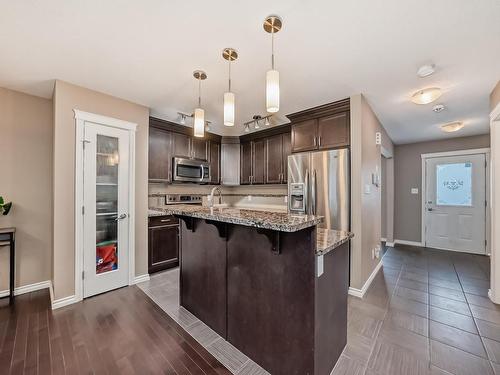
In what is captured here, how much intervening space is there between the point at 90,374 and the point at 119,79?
270 centimetres

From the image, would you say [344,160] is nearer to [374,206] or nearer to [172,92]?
[374,206]

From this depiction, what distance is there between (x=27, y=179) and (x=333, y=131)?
4.06 metres

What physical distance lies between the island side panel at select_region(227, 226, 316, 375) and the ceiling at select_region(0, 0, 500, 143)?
5.00ft

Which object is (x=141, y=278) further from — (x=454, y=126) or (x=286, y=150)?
(x=454, y=126)

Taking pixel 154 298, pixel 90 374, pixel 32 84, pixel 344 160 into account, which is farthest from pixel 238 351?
pixel 32 84

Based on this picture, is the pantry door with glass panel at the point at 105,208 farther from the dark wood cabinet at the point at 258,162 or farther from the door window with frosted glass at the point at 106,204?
the dark wood cabinet at the point at 258,162

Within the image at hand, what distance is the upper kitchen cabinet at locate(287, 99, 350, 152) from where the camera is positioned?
2.92m

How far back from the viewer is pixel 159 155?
3.72m

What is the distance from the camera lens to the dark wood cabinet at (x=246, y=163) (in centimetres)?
461

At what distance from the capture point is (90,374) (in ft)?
5.06

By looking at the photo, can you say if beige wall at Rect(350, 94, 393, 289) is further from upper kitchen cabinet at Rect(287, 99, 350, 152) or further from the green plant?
the green plant

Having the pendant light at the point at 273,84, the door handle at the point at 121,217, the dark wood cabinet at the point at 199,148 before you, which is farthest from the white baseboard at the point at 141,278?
the pendant light at the point at 273,84

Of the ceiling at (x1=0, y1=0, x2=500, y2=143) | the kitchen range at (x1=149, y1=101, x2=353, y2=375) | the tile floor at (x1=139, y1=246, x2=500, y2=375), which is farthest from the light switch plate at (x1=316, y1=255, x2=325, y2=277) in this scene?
the ceiling at (x1=0, y1=0, x2=500, y2=143)

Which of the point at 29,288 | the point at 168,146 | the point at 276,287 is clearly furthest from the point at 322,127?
the point at 29,288
